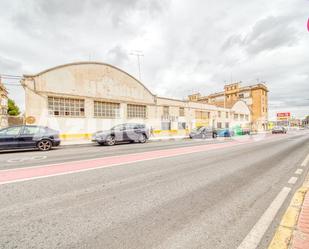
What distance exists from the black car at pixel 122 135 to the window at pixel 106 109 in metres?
6.89

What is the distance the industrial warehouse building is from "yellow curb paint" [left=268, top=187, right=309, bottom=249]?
18858 millimetres

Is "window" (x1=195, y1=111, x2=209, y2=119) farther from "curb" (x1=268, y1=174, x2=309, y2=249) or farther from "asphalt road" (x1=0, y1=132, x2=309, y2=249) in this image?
"curb" (x1=268, y1=174, x2=309, y2=249)

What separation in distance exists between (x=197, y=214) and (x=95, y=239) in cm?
161

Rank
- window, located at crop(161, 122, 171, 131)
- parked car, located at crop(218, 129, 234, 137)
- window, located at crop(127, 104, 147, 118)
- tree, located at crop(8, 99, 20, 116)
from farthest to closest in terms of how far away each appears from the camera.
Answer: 1. tree, located at crop(8, 99, 20, 116)
2. window, located at crop(161, 122, 171, 131)
3. parked car, located at crop(218, 129, 234, 137)
4. window, located at crop(127, 104, 147, 118)

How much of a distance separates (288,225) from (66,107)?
20.3m

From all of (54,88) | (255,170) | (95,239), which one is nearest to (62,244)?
(95,239)

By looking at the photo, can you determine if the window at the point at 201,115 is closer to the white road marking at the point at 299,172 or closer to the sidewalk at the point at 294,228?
the white road marking at the point at 299,172

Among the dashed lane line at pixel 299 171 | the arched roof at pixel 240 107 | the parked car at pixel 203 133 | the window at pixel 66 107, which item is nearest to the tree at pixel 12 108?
the window at pixel 66 107

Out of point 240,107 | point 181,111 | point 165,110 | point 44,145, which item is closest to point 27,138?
point 44,145

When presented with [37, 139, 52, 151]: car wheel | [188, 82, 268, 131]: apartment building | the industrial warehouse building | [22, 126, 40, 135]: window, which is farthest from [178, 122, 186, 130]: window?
[188, 82, 268, 131]: apartment building

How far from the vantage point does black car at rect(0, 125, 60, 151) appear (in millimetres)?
9805

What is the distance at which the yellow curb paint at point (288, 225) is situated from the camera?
2160 millimetres

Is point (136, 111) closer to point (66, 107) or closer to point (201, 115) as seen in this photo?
point (66, 107)

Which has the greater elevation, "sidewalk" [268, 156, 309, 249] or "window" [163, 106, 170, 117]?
"window" [163, 106, 170, 117]
